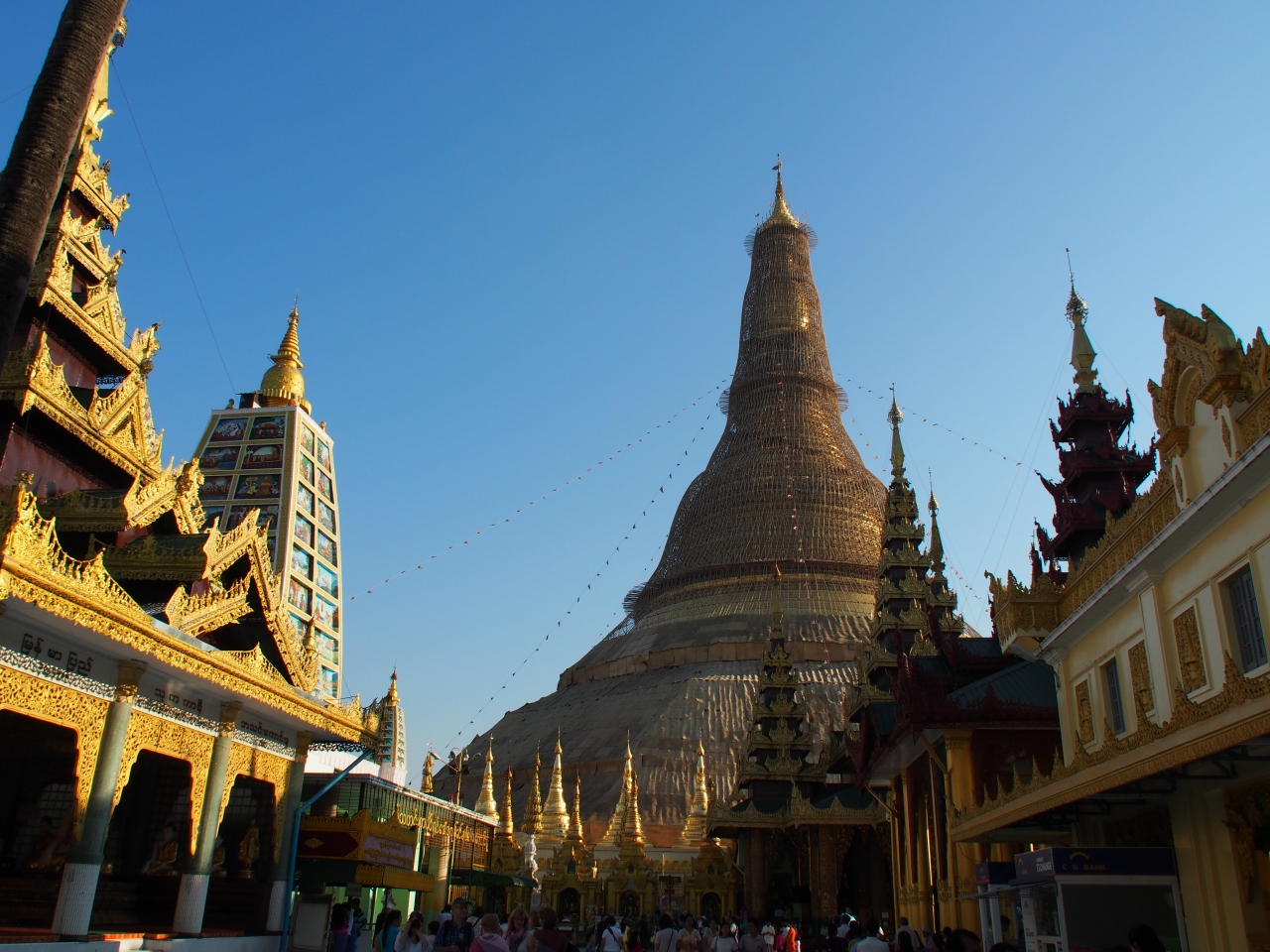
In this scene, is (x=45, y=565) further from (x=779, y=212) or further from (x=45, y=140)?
(x=779, y=212)

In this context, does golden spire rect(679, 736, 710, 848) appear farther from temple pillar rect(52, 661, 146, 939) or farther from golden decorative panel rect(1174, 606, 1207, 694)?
golden decorative panel rect(1174, 606, 1207, 694)

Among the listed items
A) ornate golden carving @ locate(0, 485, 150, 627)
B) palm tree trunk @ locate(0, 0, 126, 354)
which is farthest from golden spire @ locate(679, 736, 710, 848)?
palm tree trunk @ locate(0, 0, 126, 354)

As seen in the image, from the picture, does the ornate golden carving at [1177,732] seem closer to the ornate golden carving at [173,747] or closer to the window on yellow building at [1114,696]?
the window on yellow building at [1114,696]

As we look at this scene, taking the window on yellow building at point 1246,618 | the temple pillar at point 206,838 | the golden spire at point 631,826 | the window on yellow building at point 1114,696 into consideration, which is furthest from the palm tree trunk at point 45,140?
the golden spire at point 631,826

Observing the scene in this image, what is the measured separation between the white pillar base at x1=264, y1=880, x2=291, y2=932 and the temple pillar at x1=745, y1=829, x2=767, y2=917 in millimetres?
17558

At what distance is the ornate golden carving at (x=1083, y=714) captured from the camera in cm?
1526

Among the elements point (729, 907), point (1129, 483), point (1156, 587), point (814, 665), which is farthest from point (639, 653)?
point (1156, 587)

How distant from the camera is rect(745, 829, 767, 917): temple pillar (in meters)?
31.6

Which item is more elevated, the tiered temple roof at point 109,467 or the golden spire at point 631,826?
the tiered temple roof at point 109,467

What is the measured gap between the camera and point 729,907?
3469 centimetres

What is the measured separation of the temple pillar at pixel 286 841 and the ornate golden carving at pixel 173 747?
7.99 ft

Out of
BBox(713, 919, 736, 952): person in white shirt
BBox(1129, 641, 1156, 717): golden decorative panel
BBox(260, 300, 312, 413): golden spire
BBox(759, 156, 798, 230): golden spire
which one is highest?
BBox(759, 156, 798, 230): golden spire

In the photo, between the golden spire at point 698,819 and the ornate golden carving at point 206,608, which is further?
the golden spire at point 698,819

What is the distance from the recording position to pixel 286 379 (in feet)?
103
